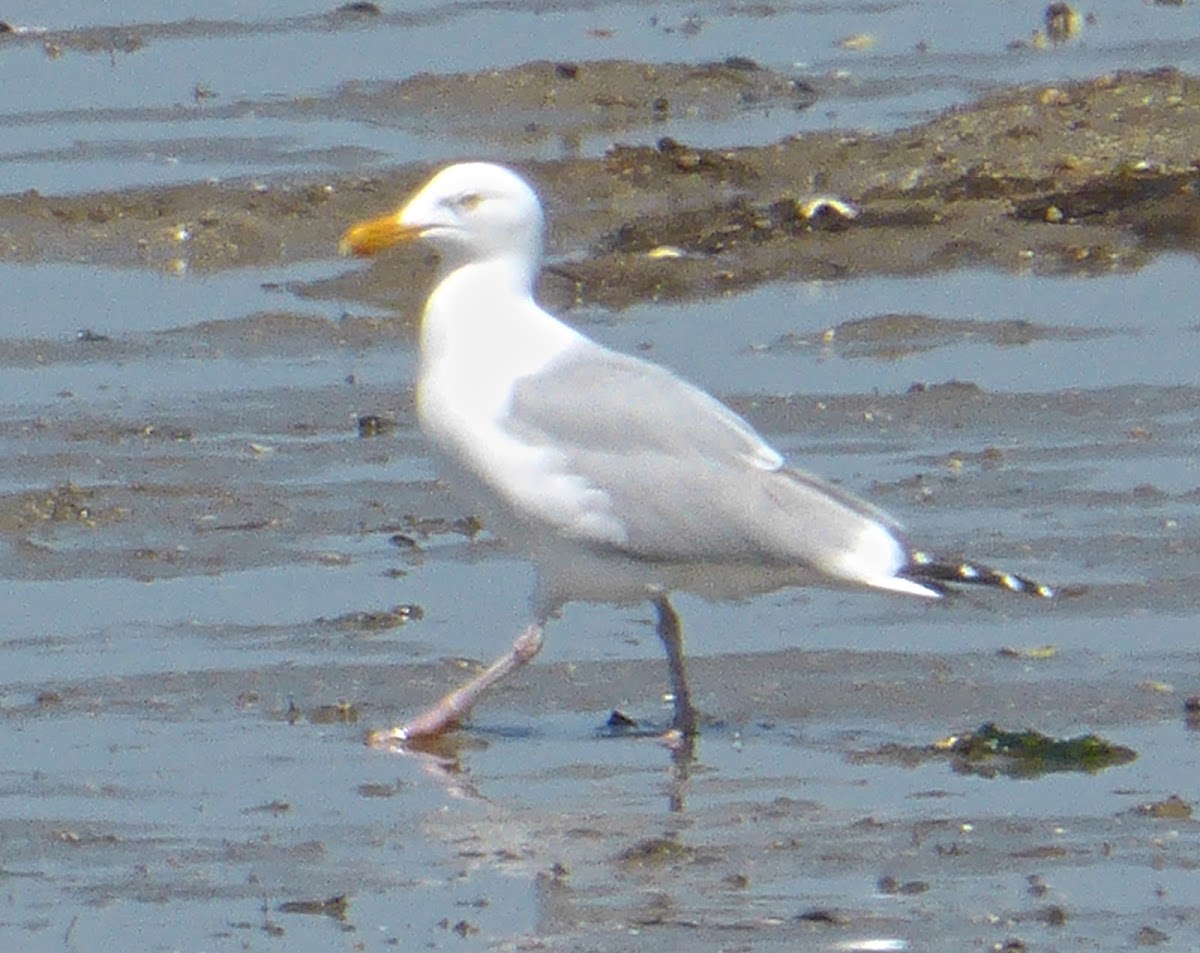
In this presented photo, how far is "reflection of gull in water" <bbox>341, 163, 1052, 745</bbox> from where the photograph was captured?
27.7 feet

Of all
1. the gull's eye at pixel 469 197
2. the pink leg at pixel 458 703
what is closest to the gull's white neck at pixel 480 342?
the gull's eye at pixel 469 197

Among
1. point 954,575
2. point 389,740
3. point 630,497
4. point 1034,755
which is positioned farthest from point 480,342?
point 1034,755

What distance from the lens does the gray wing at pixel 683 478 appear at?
27.8 feet

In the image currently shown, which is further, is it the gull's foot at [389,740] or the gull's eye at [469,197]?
the gull's eye at [469,197]

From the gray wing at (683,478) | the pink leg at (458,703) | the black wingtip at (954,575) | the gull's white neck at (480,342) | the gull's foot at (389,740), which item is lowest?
the gull's foot at (389,740)

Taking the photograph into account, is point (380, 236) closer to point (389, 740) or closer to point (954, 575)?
point (389, 740)

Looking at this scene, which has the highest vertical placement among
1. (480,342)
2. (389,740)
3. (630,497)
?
(480,342)

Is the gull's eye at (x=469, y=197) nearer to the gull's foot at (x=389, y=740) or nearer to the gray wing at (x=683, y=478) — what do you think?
the gray wing at (x=683, y=478)

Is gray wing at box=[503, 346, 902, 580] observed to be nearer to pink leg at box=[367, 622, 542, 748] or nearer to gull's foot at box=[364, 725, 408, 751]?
pink leg at box=[367, 622, 542, 748]

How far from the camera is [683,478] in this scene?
28.1ft

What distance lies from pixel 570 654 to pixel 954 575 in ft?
4.16

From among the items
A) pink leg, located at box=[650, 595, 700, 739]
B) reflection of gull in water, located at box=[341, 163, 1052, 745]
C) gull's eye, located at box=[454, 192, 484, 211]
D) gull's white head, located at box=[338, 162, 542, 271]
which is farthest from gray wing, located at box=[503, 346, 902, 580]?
gull's eye, located at box=[454, 192, 484, 211]

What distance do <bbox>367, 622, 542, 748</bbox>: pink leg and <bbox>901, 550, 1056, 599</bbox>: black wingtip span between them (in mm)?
999

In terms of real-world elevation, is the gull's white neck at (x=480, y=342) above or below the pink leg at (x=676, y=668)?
above
